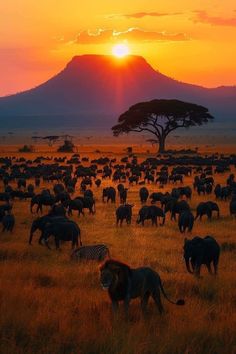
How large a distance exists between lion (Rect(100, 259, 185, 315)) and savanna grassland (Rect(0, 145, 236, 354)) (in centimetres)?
38

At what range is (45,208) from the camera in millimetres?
32938

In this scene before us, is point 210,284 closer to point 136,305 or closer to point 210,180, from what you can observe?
point 136,305

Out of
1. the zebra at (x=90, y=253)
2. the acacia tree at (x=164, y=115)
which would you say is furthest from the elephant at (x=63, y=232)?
the acacia tree at (x=164, y=115)

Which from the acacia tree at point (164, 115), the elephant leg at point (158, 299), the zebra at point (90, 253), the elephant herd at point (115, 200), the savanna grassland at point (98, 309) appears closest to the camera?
the savanna grassland at point (98, 309)

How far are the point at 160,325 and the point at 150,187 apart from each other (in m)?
35.0

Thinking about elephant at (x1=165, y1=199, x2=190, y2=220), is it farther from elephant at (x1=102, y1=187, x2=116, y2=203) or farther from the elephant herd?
elephant at (x1=102, y1=187, x2=116, y2=203)

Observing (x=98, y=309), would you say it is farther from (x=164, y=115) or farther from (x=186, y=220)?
(x=164, y=115)

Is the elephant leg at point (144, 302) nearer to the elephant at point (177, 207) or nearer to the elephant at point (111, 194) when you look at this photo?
the elephant at point (177, 207)

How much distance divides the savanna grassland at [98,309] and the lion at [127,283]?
378mm

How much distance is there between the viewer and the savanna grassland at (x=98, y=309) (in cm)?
879

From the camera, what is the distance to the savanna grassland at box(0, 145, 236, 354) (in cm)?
879

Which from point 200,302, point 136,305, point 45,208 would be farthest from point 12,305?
point 45,208

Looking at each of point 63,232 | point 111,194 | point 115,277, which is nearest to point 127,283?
point 115,277

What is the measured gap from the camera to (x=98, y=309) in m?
10.6
